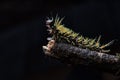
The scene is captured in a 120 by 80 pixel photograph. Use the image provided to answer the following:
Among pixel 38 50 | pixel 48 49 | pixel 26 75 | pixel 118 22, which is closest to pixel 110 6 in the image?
pixel 118 22

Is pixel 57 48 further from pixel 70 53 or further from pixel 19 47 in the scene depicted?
pixel 19 47

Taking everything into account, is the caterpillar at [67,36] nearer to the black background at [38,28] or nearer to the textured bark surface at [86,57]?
the textured bark surface at [86,57]

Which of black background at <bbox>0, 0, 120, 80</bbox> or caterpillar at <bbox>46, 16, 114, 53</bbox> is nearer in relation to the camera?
caterpillar at <bbox>46, 16, 114, 53</bbox>

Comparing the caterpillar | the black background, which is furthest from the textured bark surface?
the black background

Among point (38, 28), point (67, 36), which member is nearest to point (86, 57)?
point (67, 36)

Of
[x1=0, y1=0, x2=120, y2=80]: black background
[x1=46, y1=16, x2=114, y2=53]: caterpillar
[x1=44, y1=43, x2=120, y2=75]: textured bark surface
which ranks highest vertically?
[x1=46, y1=16, x2=114, y2=53]: caterpillar

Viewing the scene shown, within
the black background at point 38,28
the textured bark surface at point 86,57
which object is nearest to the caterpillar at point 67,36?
the textured bark surface at point 86,57

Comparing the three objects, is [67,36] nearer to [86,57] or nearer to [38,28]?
[86,57]

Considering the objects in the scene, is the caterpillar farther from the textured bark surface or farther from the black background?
the black background
